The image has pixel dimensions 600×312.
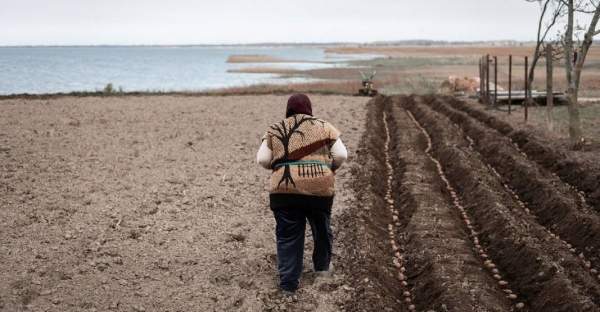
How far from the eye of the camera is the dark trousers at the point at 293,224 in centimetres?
584

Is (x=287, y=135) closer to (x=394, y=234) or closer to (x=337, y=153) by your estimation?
(x=337, y=153)

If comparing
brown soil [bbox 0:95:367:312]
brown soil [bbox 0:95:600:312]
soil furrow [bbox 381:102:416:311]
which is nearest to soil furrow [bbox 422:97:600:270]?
brown soil [bbox 0:95:600:312]

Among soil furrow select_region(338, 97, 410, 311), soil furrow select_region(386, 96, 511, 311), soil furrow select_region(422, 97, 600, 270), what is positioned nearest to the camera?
soil furrow select_region(386, 96, 511, 311)

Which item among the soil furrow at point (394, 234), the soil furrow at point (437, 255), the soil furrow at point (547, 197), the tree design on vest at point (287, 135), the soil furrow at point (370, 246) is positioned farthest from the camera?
the soil furrow at point (547, 197)

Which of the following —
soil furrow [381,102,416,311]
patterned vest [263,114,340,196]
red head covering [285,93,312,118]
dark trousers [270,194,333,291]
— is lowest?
soil furrow [381,102,416,311]

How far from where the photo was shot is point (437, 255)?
6.99 meters

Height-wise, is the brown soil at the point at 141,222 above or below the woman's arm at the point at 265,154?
below

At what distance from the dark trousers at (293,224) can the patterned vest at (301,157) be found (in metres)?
0.07

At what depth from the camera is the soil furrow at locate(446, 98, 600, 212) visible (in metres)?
10.0

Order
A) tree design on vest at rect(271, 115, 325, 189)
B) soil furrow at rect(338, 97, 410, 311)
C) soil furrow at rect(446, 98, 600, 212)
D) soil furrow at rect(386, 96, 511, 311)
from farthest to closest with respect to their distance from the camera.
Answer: soil furrow at rect(446, 98, 600, 212)
soil furrow at rect(338, 97, 410, 311)
soil furrow at rect(386, 96, 511, 311)
tree design on vest at rect(271, 115, 325, 189)

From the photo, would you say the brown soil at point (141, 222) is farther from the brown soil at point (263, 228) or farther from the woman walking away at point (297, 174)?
the woman walking away at point (297, 174)

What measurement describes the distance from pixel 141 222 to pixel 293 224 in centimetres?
291

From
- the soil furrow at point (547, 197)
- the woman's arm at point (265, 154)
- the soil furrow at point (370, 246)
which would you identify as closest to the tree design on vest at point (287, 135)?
the woman's arm at point (265, 154)

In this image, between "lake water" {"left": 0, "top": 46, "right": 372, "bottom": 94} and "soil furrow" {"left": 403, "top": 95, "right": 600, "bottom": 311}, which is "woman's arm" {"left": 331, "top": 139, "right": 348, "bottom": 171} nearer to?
"soil furrow" {"left": 403, "top": 95, "right": 600, "bottom": 311}
